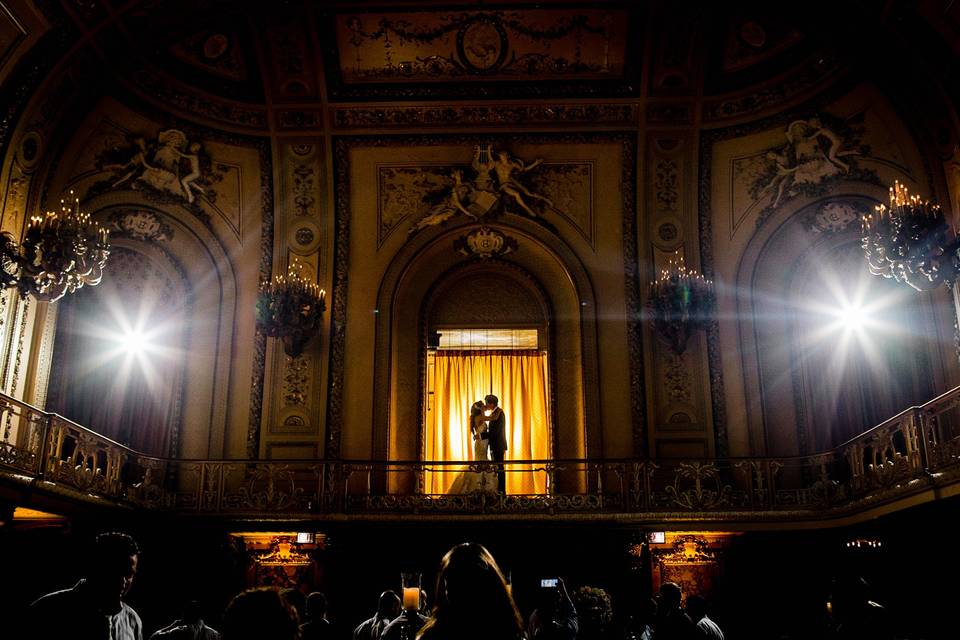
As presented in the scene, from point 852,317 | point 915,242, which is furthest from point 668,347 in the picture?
point 915,242

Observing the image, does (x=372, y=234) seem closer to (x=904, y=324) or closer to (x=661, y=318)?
(x=661, y=318)

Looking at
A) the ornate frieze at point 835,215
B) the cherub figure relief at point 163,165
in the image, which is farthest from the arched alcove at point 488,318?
the ornate frieze at point 835,215

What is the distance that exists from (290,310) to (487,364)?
133 inches

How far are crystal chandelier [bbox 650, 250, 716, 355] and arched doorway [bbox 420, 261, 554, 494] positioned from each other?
1863 mm

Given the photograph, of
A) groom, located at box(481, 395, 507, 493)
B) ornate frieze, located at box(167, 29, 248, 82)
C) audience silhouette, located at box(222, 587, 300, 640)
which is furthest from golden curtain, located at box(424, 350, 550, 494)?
audience silhouette, located at box(222, 587, 300, 640)

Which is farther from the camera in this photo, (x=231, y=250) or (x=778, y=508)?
(x=231, y=250)

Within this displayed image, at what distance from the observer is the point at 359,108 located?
14.5 metres

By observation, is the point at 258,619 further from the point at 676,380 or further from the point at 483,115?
the point at 483,115

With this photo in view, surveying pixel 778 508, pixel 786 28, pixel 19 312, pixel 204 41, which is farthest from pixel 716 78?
pixel 19 312

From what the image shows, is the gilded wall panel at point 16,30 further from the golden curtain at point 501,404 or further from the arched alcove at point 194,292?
the golden curtain at point 501,404

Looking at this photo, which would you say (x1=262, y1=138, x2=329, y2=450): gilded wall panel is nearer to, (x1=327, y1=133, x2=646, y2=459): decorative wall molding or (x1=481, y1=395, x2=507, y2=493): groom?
(x1=327, y1=133, x2=646, y2=459): decorative wall molding

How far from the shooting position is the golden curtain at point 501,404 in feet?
49.2

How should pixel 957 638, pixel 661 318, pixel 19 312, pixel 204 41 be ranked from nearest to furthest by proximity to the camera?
pixel 957 638, pixel 19 312, pixel 204 41, pixel 661 318

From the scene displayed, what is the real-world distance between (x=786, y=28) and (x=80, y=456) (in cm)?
1102
